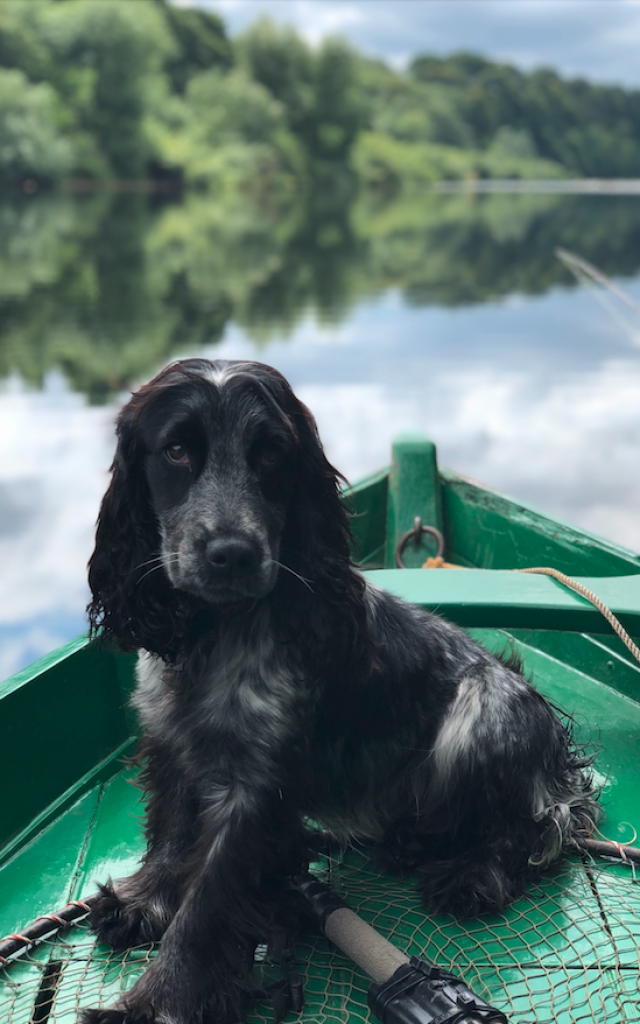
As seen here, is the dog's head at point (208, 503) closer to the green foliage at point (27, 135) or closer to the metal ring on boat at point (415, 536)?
the metal ring on boat at point (415, 536)

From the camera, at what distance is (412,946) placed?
259cm

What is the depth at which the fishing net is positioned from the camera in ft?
7.92

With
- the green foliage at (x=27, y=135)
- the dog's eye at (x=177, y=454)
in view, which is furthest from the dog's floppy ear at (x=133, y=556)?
the green foliage at (x=27, y=135)

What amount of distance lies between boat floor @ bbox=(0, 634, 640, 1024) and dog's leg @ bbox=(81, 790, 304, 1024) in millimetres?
174

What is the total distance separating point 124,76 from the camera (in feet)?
217

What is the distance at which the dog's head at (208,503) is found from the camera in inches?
90.5

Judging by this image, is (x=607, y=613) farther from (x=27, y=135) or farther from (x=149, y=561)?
(x=27, y=135)

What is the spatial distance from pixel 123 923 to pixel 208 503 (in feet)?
4.12

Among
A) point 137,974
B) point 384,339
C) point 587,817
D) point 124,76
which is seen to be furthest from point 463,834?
point 124,76

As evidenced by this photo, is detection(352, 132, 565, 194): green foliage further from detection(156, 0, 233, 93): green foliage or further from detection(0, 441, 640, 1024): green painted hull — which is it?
detection(0, 441, 640, 1024): green painted hull

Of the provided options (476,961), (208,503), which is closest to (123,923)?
(476,961)

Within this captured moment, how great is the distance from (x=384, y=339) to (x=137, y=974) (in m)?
28.4

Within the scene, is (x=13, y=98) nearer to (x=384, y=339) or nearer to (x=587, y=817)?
(x=384, y=339)

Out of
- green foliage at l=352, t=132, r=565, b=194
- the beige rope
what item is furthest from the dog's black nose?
green foliage at l=352, t=132, r=565, b=194
